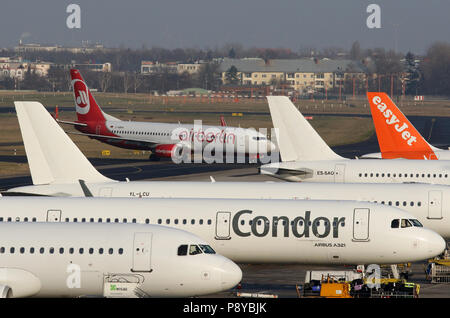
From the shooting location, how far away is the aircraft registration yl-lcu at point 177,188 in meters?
43.8

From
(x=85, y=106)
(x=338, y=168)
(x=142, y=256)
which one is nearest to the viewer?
(x=142, y=256)

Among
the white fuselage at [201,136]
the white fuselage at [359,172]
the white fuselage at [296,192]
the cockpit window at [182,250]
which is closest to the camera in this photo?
the cockpit window at [182,250]

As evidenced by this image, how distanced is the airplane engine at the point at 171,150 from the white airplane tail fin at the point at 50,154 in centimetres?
5374

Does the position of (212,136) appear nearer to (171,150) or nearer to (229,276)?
(171,150)

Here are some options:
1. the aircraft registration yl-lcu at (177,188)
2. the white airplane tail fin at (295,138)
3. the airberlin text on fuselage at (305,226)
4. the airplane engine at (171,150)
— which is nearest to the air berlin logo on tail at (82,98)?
the airplane engine at (171,150)

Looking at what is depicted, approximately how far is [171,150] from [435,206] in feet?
195

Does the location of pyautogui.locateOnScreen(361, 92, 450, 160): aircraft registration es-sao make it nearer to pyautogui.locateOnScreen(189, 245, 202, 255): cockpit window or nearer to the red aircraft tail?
pyautogui.locateOnScreen(189, 245, 202, 255): cockpit window

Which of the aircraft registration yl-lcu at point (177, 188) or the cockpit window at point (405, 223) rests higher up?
the aircraft registration yl-lcu at point (177, 188)

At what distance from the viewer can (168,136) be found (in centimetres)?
10194

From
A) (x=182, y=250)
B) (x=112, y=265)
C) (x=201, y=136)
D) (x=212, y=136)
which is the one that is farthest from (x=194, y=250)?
(x=212, y=136)

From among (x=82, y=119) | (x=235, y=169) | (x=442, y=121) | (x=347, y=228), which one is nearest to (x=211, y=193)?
(x=347, y=228)

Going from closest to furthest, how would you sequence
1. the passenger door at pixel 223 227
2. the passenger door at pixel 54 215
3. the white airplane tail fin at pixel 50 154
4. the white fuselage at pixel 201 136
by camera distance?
the passenger door at pixel 54 215 < the passenger door at pixel 223 227 < the white airplane tail fin at pixel 50 154 < the white fuselage at pixel 201 136

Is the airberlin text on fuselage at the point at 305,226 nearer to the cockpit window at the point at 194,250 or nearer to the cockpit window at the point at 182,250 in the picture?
the cockpit window at the point at 194,250

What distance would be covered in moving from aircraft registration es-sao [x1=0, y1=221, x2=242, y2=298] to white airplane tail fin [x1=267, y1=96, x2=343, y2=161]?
95.2ft
